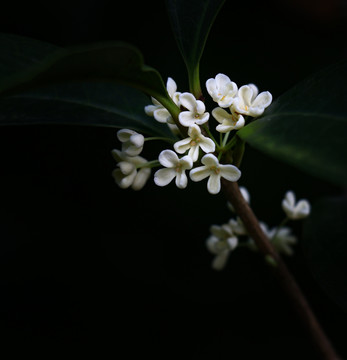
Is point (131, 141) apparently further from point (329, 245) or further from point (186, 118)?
point (329, 245)

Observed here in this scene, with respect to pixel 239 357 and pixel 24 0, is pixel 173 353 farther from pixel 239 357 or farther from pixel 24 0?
pixel 24 0

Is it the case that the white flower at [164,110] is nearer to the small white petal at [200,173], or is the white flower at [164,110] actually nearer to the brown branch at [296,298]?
the small white petal at [200,173]

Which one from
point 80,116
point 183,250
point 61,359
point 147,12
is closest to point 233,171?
point 80,116

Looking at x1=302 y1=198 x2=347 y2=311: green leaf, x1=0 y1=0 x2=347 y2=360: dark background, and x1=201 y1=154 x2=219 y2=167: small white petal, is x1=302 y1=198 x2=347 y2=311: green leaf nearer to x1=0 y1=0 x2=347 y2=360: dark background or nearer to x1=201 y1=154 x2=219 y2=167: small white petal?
x1=201 y1=154 x2=219 y2=167: small white petal

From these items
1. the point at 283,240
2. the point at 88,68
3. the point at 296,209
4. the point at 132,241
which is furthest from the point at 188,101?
the point at 132,241

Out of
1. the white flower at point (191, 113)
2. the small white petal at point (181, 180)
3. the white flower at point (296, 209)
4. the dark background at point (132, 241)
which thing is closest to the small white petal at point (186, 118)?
the white flower at point (191, 113)

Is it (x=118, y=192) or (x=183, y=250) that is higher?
(x=118, y=192)

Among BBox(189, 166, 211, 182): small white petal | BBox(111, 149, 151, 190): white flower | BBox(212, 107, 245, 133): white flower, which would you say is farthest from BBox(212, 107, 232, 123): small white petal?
BBox(111, 149, 151, 190): white flower

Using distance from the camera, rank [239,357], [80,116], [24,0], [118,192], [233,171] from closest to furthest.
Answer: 1. [233,171]
2. [80,116]
3. [239,357]
4. [118,192]
5. [24,0]
